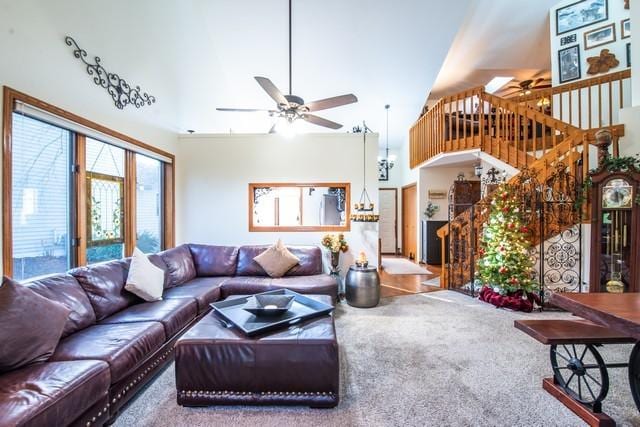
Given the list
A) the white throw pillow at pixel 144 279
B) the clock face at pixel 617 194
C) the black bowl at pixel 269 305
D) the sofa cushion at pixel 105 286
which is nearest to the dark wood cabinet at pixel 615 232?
the clock face at pixel 617 194

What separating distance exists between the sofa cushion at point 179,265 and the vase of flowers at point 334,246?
1892 millimetres

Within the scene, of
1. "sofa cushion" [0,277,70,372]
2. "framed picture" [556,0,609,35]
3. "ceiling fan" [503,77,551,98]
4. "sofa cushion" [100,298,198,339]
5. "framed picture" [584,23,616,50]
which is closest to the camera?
"sofa cushion" [0,277,70,372]

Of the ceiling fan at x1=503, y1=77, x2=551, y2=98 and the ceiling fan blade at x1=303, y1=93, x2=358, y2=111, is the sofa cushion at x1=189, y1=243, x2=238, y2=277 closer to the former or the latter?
the ceiling fan blade at x1=303, y1=93, x2=358, y2=111

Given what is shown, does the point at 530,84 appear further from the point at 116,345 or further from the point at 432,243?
the point at 116,345

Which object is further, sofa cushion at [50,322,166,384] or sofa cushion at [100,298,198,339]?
sofa cushion at [100,298,198,339]

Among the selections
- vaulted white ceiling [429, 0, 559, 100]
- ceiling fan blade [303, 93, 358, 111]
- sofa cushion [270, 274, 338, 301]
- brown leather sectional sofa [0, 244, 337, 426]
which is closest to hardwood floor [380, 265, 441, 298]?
sofa cushion [270, 274, 338, 301]

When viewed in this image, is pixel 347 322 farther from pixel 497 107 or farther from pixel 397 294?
pixel 497 107

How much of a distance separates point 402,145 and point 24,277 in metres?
8.36

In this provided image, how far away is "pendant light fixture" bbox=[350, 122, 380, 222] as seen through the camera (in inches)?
155

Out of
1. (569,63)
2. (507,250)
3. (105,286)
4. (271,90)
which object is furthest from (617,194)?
(105,286)

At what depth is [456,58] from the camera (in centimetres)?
627

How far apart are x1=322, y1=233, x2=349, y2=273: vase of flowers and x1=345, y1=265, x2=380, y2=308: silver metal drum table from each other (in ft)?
1.56

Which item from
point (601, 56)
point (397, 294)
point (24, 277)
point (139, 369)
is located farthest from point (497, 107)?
point (24, 277)

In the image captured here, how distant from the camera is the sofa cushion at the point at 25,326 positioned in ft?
4.84
